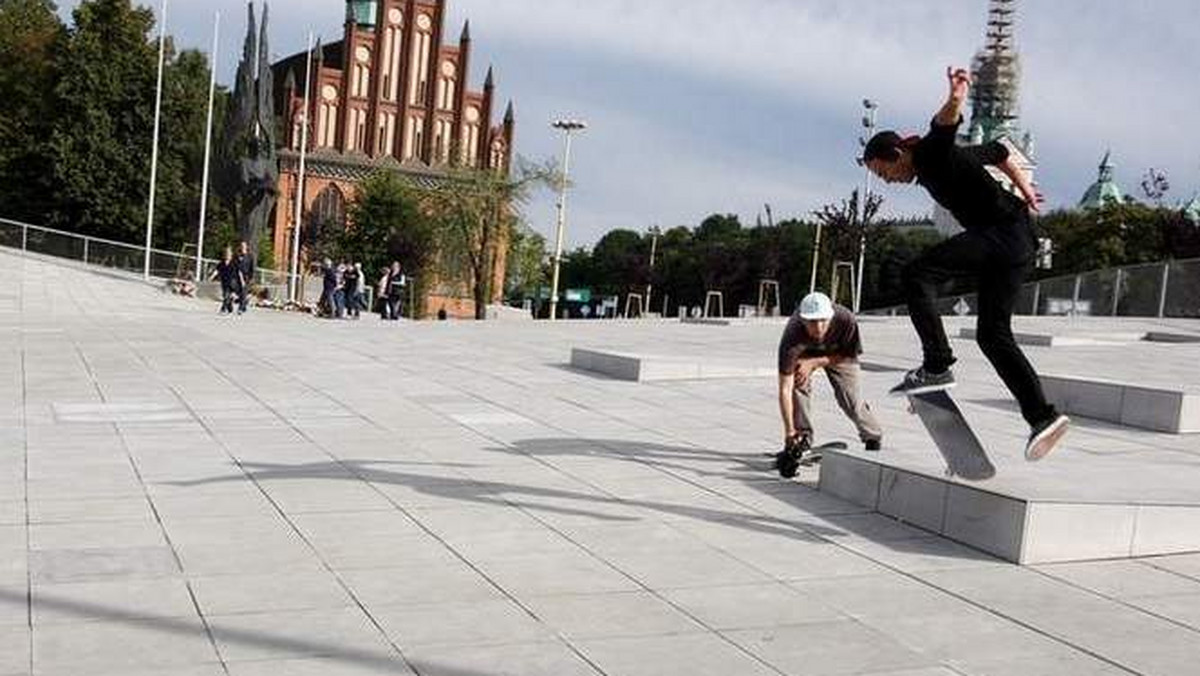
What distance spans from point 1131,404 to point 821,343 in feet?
13.8

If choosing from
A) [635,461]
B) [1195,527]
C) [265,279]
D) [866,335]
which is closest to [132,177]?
[265,279]

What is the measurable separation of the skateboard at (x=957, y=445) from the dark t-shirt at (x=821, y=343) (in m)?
1.45

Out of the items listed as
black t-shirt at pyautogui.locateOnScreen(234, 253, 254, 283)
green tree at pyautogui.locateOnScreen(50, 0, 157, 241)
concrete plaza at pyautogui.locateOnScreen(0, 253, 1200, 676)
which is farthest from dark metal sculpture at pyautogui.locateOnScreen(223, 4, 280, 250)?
concrete plaza at pyautogui.locateOnScreen(0, 253, 1200, 676)

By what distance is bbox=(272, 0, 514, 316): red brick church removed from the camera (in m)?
72.0

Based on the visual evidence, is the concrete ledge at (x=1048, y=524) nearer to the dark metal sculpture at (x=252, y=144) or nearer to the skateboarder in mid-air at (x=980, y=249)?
the skateboarder in mid-air at (x=980, y=249)

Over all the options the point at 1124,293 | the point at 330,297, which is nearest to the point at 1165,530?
the point at 1124,293

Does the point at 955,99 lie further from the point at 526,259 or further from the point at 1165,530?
the point at 526,259

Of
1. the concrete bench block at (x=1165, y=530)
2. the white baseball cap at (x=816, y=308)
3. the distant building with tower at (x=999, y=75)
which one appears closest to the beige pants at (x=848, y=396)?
the white baseball cap at (x=816, y=308)

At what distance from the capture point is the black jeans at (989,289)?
19.0ft

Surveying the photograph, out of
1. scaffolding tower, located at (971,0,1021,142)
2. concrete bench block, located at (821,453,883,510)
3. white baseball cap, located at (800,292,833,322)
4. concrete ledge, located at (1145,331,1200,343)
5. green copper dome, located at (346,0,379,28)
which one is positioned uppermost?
scaffolding tower, located at (971,0,1021,142)

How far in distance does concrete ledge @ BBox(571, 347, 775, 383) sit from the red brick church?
189 feet

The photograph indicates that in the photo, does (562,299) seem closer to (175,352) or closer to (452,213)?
(452,213)

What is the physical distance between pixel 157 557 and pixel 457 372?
8658 mm

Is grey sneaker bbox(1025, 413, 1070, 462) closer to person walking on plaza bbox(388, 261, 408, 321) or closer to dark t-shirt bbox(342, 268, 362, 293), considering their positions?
person walking on plaza bbox(388, 261, 408, 321)
